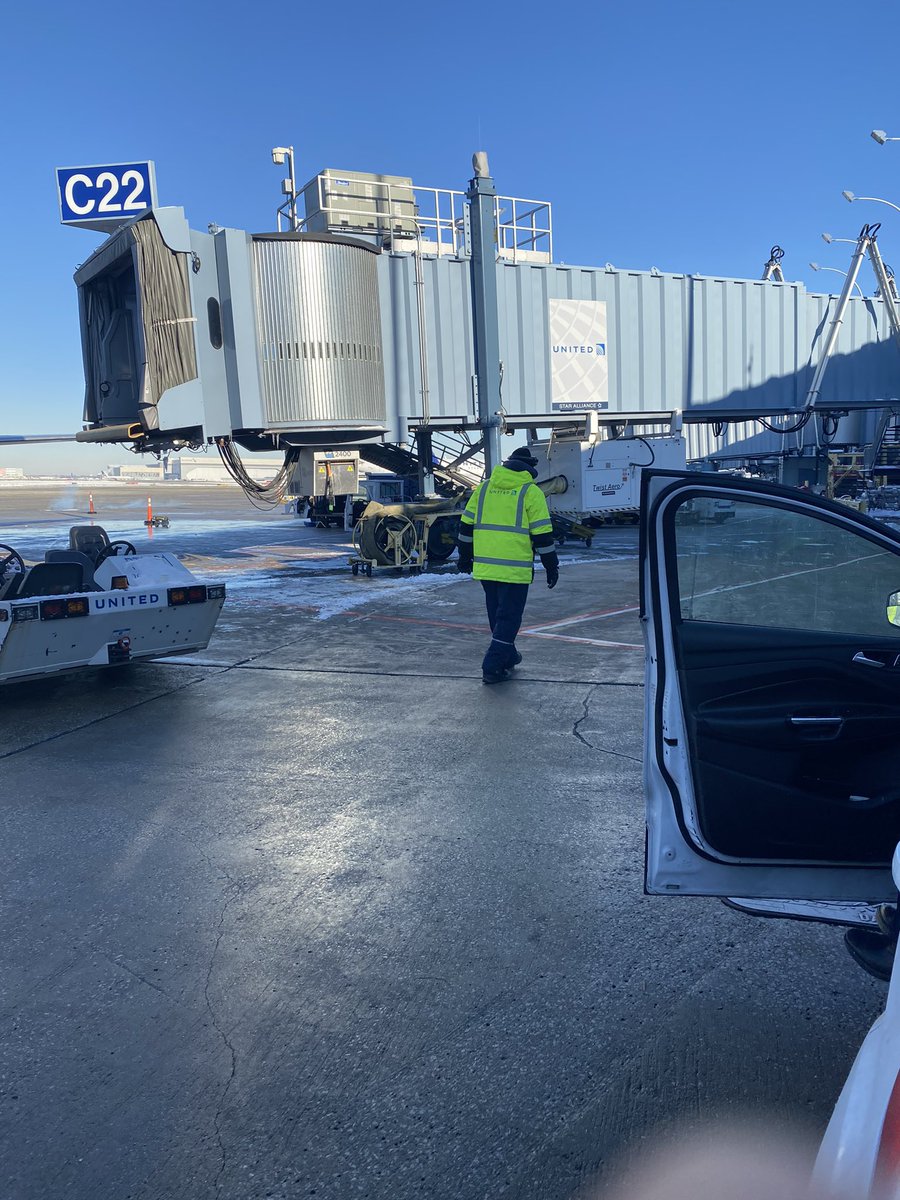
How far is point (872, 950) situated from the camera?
294cm

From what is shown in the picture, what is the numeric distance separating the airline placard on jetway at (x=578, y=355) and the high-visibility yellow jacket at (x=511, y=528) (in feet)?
34.8

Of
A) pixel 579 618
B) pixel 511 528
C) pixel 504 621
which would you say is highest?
pixel 511 528

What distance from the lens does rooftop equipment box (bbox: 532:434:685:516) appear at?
18297 millimetres

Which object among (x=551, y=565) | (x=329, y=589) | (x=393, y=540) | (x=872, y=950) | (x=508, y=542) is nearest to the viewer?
(x=872, y=950)

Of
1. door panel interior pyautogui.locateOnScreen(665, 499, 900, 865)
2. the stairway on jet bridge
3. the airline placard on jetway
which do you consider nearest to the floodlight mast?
the airline placard on jetway

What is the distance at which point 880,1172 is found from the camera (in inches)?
53.4

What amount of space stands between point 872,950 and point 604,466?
16028mm

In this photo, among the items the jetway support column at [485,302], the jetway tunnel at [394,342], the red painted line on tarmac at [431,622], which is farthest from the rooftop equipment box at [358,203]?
the red painted line on tarmac at [431,622]

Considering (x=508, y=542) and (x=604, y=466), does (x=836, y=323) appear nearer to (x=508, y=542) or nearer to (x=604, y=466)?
(x=604, y=466)

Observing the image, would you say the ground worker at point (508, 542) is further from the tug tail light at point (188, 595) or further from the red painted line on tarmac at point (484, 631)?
the tug tail light at point (188, 595)

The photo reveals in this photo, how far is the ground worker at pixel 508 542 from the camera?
23.8 ft

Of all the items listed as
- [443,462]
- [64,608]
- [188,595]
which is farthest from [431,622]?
[443,462]

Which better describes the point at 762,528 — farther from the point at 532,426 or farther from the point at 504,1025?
the point at 532,426

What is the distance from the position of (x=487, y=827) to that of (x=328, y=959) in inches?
51.8
